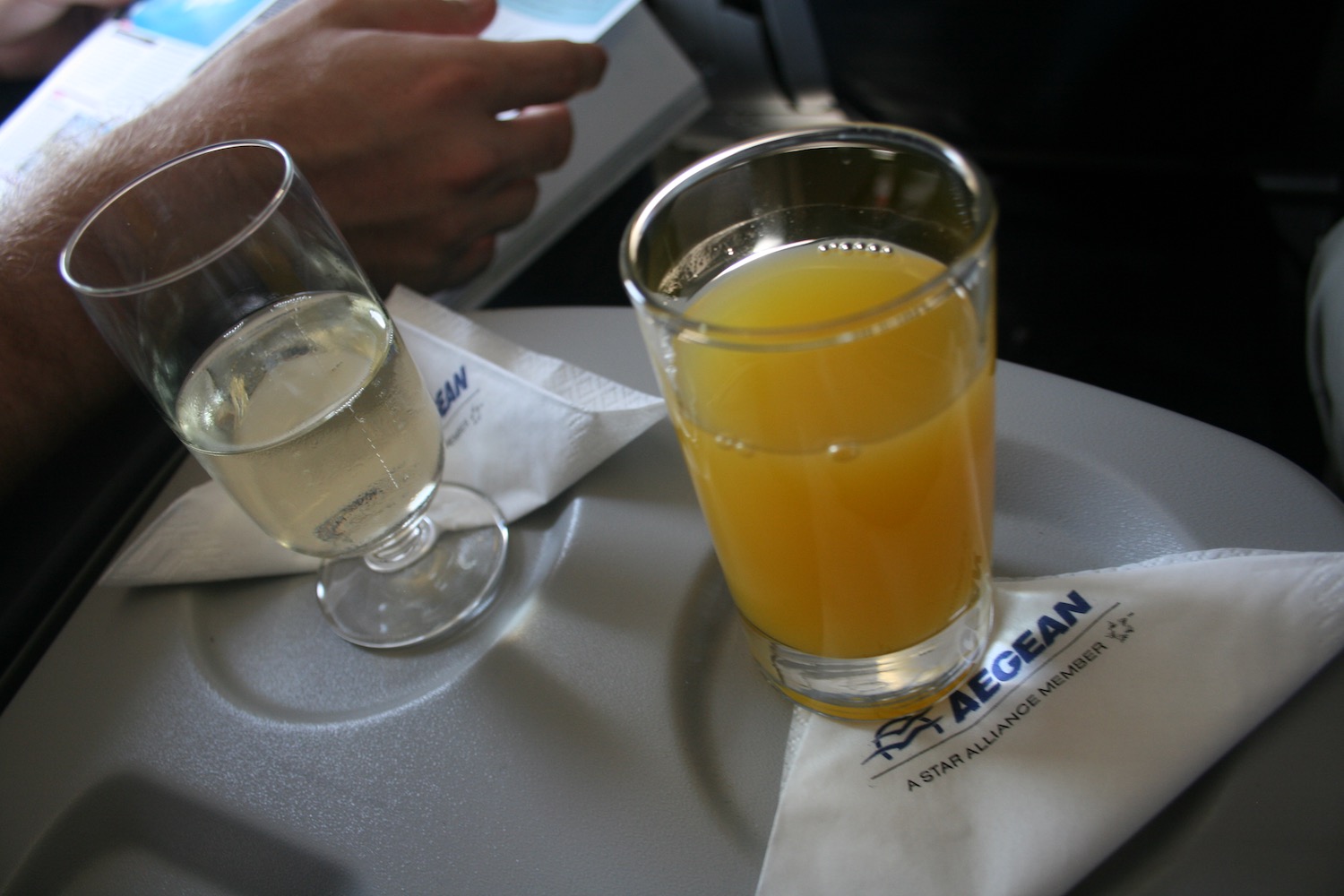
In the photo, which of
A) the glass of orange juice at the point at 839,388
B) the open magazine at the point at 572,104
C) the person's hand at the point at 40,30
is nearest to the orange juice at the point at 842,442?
the glass of orange juice at the point at 839,388

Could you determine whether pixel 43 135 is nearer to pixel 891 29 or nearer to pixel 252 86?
pixel 252 86

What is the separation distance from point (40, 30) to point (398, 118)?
37.1 inches

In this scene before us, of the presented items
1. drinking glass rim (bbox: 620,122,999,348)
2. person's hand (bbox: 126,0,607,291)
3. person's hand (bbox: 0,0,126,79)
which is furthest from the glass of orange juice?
person's hand (bbox: 0,0,126,79)

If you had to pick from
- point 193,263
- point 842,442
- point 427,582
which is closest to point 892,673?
point 842,442

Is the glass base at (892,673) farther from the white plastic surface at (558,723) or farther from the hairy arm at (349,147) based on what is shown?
the hairy arm at (349,147)

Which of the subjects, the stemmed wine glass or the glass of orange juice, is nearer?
the glass of orange juice

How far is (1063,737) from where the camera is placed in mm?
512

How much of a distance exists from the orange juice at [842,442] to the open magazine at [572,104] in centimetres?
61

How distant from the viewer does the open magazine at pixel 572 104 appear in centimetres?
108

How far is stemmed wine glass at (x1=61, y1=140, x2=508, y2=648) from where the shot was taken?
60 centimetres

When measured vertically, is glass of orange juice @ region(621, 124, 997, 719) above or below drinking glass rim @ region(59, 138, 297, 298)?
below

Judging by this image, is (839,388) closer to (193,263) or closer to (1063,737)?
(1063,737)

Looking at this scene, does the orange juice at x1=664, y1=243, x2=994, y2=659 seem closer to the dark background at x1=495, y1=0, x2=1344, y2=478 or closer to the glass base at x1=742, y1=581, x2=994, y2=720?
the glass base at x1=742, y1=581, x2=994, y2=720

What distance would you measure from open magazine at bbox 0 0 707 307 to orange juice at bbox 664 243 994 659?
607mm
